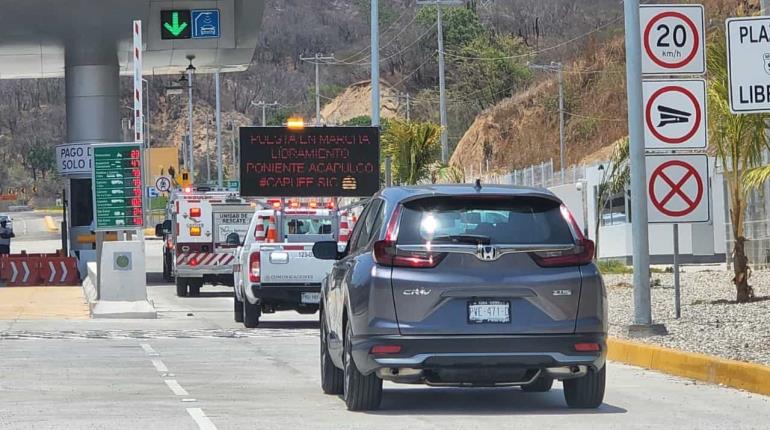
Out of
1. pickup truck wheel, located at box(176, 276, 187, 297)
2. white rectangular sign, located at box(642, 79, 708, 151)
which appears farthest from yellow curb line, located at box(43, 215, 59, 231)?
white rectangular sign, located at box(642, 79, 708, 151)

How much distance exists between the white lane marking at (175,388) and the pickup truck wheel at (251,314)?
916cm

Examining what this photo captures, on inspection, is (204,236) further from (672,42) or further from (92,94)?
(672,42)

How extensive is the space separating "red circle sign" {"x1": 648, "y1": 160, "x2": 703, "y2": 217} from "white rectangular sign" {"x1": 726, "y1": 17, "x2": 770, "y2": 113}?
4680 millimetres

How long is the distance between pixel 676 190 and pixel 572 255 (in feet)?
23.3

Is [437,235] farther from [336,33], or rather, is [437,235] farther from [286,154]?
[336,33]

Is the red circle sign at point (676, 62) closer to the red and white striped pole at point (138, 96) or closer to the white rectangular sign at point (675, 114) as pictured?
the white rectangular sign at point (675, 114)

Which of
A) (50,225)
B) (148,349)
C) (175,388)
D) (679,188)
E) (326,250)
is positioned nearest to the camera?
(326,250)

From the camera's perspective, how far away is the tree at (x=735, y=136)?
20891 millimetres

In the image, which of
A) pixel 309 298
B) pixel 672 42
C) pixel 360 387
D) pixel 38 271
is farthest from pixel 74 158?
pixel 360 387

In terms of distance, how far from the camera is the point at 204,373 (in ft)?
51.9

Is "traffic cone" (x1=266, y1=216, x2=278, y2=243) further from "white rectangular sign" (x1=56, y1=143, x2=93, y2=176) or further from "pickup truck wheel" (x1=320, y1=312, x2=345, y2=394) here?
"white rectangular sign" (x1=56, y1=143, x2=93, y2=176)

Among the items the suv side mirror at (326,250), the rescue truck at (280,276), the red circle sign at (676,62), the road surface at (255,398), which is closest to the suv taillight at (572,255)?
the road surface at (255,398)

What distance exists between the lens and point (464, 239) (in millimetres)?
11633

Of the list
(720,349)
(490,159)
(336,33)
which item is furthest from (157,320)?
(336,33)
